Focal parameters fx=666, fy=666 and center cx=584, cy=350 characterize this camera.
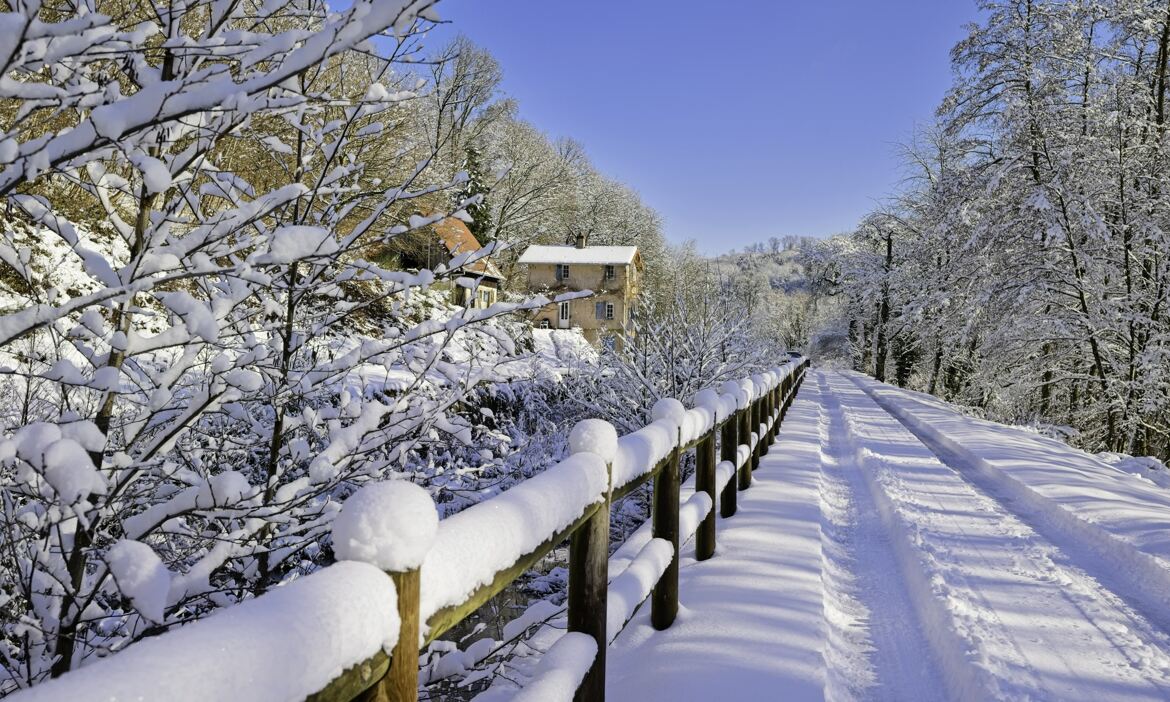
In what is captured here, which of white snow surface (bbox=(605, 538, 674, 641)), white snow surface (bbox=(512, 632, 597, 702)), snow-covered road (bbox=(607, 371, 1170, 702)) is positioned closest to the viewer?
white snow surface (bbox=(512, 632, 597, 702))

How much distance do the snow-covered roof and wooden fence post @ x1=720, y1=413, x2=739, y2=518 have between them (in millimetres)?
42031

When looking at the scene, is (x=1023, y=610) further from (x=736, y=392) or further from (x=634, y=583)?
(x=634, y=583)

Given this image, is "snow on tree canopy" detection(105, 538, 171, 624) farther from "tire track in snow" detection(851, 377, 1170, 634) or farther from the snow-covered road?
"tire track in snow" detection(851, 377, 1170, 634)

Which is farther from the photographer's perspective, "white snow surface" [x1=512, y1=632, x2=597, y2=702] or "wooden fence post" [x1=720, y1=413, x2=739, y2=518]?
"wooden fence post" [x1=720, y1=413, x2=739, y2=518]

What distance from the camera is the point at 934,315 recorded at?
71.8 ft

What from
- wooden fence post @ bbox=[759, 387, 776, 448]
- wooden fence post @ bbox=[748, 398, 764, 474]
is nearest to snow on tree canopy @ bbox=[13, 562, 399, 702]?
wooden fence post @ bbox=[748, 398, 764, 474]

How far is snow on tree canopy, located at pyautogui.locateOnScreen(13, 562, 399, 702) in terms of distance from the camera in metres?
0.69

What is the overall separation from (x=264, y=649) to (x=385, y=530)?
280 mm

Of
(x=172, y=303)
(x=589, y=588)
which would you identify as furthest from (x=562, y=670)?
(x=172, y=303)

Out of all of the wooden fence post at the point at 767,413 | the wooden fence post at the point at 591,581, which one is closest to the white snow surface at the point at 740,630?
the wooden fence post at the point at 591,581

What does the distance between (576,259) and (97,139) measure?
47042mm

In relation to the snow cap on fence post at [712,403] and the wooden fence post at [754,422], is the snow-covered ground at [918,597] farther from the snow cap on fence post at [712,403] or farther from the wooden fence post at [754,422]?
the snow cap on fence post at [712,403]

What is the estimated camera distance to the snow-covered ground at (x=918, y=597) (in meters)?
3.09

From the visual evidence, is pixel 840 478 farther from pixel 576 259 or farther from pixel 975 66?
pixel 576 259
